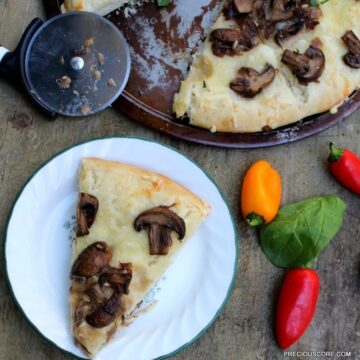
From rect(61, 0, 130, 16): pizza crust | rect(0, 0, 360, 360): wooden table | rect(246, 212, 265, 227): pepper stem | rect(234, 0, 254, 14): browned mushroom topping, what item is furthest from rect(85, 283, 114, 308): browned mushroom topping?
rect(234, 0, 254, 14): browned mushroom topping

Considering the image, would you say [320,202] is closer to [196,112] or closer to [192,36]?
[196,112]

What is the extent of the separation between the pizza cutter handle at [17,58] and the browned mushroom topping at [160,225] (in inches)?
44.5

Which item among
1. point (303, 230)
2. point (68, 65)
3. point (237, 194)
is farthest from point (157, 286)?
point (68, 65)

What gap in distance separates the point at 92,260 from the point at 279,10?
191cm

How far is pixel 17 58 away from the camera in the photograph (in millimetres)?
4012

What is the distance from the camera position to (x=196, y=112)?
4.03m

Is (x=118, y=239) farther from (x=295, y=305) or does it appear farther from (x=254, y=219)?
(x=295, y=305)

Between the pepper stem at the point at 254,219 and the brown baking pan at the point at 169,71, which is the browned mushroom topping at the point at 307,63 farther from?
the pepper stem at the point at 254,219

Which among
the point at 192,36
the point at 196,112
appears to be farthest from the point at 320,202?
the point at 192,36

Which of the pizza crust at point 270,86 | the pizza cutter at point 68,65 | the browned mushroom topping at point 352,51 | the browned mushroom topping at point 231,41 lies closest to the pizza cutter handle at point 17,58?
the pizza cutter at point 68,65

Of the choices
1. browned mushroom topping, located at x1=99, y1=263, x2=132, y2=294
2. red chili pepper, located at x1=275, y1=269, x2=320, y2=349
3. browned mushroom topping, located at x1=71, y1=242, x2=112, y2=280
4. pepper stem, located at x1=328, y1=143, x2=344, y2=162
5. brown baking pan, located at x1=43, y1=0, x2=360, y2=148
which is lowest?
red chili pepper, located at x1=275, y1=269, x2=320, y2=349

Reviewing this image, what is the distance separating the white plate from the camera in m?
3.87

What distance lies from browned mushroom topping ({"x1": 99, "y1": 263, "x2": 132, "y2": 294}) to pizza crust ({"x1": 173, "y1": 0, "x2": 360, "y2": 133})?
101 cm

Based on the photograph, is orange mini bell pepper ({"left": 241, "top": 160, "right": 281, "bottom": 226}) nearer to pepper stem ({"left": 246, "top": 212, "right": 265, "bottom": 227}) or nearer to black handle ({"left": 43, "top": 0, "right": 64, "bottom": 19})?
pepper stem ({"left": 246, "top": 212, "right": 265, "bottom": 227})
